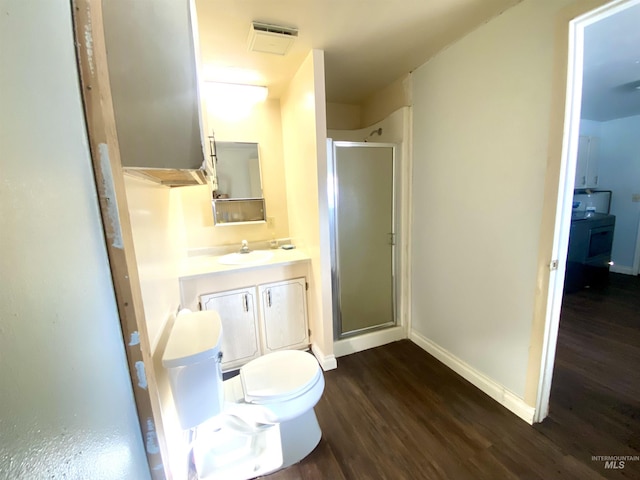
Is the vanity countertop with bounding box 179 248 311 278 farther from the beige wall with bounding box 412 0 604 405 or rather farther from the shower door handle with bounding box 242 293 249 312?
the beige wall with bounding box 412 0 604 405

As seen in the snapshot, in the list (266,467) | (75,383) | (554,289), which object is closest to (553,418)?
(554,289)

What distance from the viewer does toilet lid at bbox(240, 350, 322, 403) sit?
129cm

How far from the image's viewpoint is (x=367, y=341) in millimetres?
2355

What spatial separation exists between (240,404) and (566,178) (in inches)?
77.4

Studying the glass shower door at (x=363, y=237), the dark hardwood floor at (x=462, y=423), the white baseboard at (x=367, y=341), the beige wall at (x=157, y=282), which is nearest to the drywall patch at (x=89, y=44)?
the beige wall at (x=157, y=282)

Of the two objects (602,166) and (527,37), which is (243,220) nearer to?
(527,37)

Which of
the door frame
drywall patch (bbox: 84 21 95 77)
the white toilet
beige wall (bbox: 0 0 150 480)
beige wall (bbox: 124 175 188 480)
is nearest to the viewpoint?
beige wall (bbox: 0 0 150 480)

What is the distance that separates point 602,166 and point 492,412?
4584 mm

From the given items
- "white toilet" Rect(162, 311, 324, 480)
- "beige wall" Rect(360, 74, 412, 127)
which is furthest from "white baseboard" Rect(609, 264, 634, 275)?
"white toilet" Rect(162, 311, 324, 480)

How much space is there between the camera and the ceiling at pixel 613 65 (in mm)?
1574

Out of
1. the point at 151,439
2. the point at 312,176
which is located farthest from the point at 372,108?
the point at 151,439

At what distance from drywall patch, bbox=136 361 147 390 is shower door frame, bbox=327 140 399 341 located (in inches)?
63.2

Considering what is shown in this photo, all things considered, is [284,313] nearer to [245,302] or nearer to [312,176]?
[245,302]

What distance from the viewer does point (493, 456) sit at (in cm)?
134
